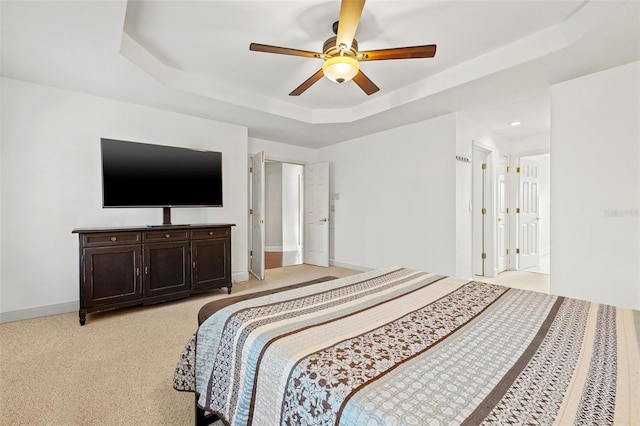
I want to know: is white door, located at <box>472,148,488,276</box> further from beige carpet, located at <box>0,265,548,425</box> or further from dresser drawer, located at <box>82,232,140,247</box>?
dresser drawer, located at <box>82,232,140,247</box>

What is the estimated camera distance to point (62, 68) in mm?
2623

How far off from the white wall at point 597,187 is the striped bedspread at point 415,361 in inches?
77.6

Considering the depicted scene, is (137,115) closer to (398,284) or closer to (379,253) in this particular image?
(398,284)

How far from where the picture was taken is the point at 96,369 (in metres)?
1.98

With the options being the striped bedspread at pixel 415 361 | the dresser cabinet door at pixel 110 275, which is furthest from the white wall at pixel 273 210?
the striped bedspread at pixel 415 361

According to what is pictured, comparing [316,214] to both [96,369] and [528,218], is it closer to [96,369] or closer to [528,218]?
[528,218]

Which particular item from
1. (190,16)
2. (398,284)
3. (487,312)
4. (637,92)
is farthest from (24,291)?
(637,92)

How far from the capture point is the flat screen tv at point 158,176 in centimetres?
305

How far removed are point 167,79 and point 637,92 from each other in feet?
14.9

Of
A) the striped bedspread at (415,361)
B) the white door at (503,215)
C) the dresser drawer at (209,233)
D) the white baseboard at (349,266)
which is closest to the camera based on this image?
the striped bedspread at (415,361)

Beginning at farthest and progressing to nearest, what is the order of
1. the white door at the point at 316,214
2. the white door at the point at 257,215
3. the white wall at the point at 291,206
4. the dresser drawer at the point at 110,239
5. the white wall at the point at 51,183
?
the white wall at the point at 291,206
the white door at the point at 316,214
the white door at the point at 257,215
the white wall at the point at 51,183
the dresser drawer at the point at 110,239

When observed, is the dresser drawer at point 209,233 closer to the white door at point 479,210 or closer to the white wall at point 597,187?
the white wall at point 597,187

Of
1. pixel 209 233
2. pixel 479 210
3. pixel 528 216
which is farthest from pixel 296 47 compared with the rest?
pixel 528 216

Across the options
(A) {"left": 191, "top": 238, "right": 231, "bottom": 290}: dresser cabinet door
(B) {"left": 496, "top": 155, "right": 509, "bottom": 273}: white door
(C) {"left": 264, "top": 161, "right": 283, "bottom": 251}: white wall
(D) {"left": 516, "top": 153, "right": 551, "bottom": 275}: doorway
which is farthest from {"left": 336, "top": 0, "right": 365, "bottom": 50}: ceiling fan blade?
(C) {"left": 264, "top": 161, "right": 283, "bottom": 251}: white wall
